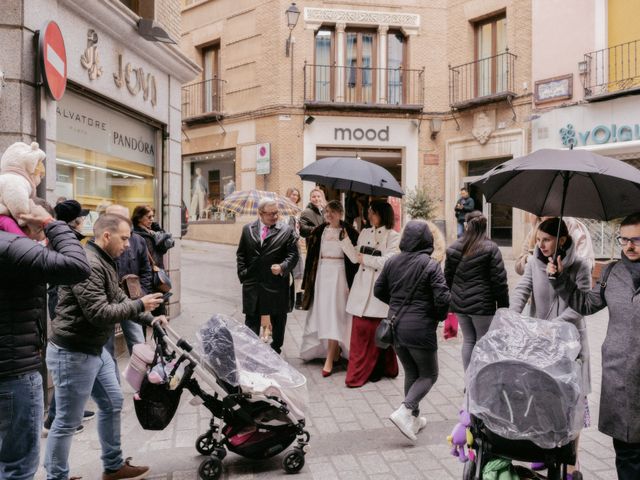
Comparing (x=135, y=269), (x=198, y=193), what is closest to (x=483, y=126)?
(x=198, y=193)

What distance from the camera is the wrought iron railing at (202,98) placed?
21.0 meters

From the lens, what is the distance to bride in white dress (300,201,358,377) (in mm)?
6352

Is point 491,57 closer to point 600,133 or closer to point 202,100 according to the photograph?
point 600,133

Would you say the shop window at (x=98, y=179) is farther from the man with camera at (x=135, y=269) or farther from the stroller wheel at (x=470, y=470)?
the stroller wheel at (x=470, y=470)

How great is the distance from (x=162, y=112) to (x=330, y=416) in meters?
5.79

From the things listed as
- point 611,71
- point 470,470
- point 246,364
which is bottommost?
point 470,470

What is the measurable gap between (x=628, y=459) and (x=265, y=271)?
4272 mm

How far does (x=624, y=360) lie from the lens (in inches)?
116

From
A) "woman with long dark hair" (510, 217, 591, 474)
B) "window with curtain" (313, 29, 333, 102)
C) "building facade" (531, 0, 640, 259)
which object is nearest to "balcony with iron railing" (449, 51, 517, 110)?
"building facade" (531, 0, 640, 259)

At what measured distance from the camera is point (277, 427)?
393 cm

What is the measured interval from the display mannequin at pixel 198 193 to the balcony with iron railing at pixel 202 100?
2.15 meters

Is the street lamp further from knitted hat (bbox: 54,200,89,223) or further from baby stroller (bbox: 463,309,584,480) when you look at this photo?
baby stroller (bbox: 463,309,584,480)

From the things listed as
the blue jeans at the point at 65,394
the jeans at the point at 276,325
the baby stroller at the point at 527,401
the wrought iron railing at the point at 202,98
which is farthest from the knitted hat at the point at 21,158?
the wrought iron railing at the point at 202,98

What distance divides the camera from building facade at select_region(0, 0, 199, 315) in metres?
3.28
